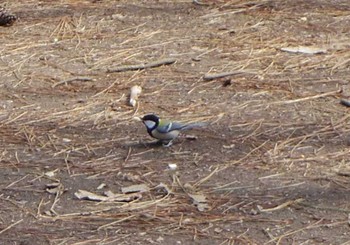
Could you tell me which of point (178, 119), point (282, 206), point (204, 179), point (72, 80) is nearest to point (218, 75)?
point (178, 119)

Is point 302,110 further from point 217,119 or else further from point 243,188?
point 243,188

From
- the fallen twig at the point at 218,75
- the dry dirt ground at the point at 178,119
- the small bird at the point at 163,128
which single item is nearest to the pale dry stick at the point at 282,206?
the dry dirt ground at the point at 178,119

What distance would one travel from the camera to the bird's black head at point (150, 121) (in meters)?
4.57

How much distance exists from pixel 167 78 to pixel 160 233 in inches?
71.0

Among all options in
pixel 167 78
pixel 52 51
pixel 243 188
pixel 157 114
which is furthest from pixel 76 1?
pixel 243 188

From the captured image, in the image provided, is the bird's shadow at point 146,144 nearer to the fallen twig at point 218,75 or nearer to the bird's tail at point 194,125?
the bird's tail at point 194,125

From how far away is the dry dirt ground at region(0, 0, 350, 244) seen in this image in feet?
12.8

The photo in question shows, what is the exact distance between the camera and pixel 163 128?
4.51 m

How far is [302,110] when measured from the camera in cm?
496

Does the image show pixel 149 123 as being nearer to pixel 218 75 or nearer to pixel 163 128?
pixel 163 128

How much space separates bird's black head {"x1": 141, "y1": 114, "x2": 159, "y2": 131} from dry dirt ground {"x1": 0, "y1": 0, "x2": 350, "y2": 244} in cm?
10

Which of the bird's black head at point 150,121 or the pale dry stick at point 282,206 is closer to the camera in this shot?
the pale dry stick at point 282,206

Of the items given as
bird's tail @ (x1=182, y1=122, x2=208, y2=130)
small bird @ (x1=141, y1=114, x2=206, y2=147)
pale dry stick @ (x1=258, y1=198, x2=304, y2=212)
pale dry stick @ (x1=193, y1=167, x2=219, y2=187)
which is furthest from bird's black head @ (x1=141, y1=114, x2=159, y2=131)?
pale dry stick @ (x1=258, y1=198, x2=304, y2=212)

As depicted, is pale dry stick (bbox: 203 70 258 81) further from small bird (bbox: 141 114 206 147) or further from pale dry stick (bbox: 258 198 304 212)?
pale dry stick (bbox: 258 198 304 212)
